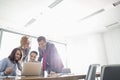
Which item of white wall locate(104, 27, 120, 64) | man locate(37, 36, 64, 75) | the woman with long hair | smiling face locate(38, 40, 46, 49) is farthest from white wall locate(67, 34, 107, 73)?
the woman with long hair

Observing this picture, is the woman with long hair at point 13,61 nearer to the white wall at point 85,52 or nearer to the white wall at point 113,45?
the white wall at point 85,52

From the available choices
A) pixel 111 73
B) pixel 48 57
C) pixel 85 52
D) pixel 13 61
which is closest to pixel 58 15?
pixel 48 57

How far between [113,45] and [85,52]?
155 centimetres

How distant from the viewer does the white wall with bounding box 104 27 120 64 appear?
576 cm

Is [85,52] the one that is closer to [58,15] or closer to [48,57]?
[58,15]

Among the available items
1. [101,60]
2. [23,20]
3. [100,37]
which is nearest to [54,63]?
[23,20]

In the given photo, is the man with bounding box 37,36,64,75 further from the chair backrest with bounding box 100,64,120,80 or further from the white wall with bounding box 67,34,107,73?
the white wall with bounding box 67,34,107,73

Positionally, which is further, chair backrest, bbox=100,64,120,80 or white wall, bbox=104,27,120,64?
white wall, bbox=104,27,120,64

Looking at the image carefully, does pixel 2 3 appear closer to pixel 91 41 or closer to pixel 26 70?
pixel 26 70

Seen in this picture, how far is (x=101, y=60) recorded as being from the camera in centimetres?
597

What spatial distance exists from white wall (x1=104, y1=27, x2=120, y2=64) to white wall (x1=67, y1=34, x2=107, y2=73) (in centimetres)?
24

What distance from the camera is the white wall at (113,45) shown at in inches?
227

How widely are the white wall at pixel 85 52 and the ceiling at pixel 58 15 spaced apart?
0.69m

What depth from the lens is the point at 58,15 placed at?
4.48 meters
